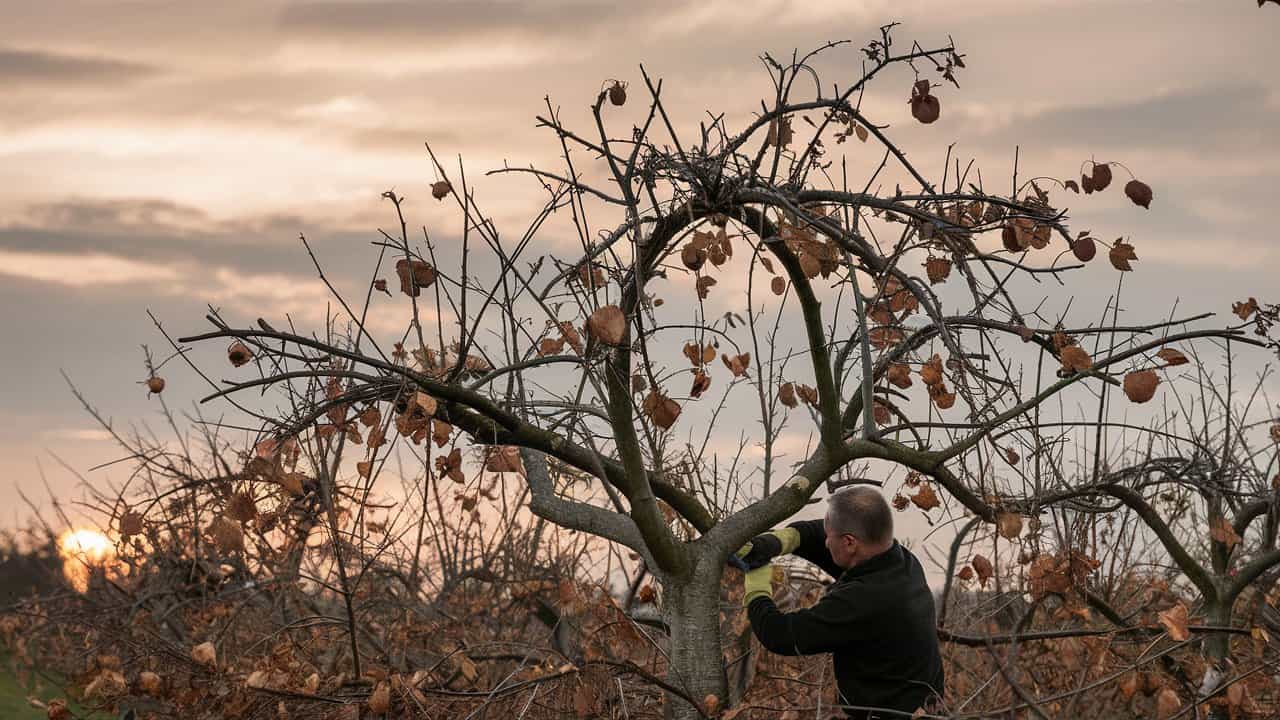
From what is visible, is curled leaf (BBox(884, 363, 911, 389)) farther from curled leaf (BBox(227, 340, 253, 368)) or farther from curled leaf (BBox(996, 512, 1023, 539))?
curled leaf (BBox(227, 340, 253, 368))

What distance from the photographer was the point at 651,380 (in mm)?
4715

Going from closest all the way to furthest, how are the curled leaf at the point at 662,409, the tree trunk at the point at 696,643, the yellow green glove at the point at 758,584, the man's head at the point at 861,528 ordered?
the curled leaf at the point at 662,409 < the man's head at the point at 861,528 < the yellow green glove at the point at 758,584 < the tree trunk at the point at 696,643

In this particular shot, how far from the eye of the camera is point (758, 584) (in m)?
4.98

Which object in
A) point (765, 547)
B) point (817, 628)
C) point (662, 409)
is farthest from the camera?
point (765, 547)

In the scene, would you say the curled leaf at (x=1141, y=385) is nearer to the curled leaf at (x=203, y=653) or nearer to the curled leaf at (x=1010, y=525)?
the curled leaf at (x=1010, y=525)

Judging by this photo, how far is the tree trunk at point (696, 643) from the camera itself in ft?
16.9

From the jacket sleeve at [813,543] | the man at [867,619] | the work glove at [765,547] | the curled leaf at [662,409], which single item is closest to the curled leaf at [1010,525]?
the man at [867,619]

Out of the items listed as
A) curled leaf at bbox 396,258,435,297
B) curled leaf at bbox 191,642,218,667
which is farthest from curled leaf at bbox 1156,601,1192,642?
curled leaf at bbox 191,642,218,667

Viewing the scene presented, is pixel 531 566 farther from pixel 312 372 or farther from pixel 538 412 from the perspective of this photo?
pixel 312 372

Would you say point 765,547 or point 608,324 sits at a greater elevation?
point 608,324

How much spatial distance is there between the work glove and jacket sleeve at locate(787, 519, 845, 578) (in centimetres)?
12

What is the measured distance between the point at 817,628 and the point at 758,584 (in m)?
0.47

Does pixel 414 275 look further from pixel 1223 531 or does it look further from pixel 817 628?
pixel 1223 531

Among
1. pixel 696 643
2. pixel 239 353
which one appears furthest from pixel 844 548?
pixel 239 353
